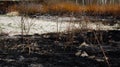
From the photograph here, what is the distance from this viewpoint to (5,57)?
458cm

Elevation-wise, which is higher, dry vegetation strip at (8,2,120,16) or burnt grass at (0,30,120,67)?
dry vegetation strip at (8,2,120,16)

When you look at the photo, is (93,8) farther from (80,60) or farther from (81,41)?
(80,60)

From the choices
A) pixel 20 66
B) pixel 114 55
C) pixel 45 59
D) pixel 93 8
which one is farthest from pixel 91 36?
pixel 93 8

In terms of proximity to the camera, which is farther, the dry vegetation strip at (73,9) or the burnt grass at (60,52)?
the dry vegetation strip at (73,9)

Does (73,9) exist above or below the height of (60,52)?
above

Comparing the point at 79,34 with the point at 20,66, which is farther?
the point at 79,34

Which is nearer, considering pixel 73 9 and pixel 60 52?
pixel 60 52

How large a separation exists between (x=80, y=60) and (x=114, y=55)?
24.5 inches

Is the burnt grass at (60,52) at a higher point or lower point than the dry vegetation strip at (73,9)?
lower

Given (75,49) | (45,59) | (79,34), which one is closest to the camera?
(45,59)

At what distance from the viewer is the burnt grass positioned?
4129mm

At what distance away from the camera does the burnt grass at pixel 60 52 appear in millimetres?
4129

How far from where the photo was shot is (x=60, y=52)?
4.83 m

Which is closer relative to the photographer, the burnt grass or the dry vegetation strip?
the burnt grass
